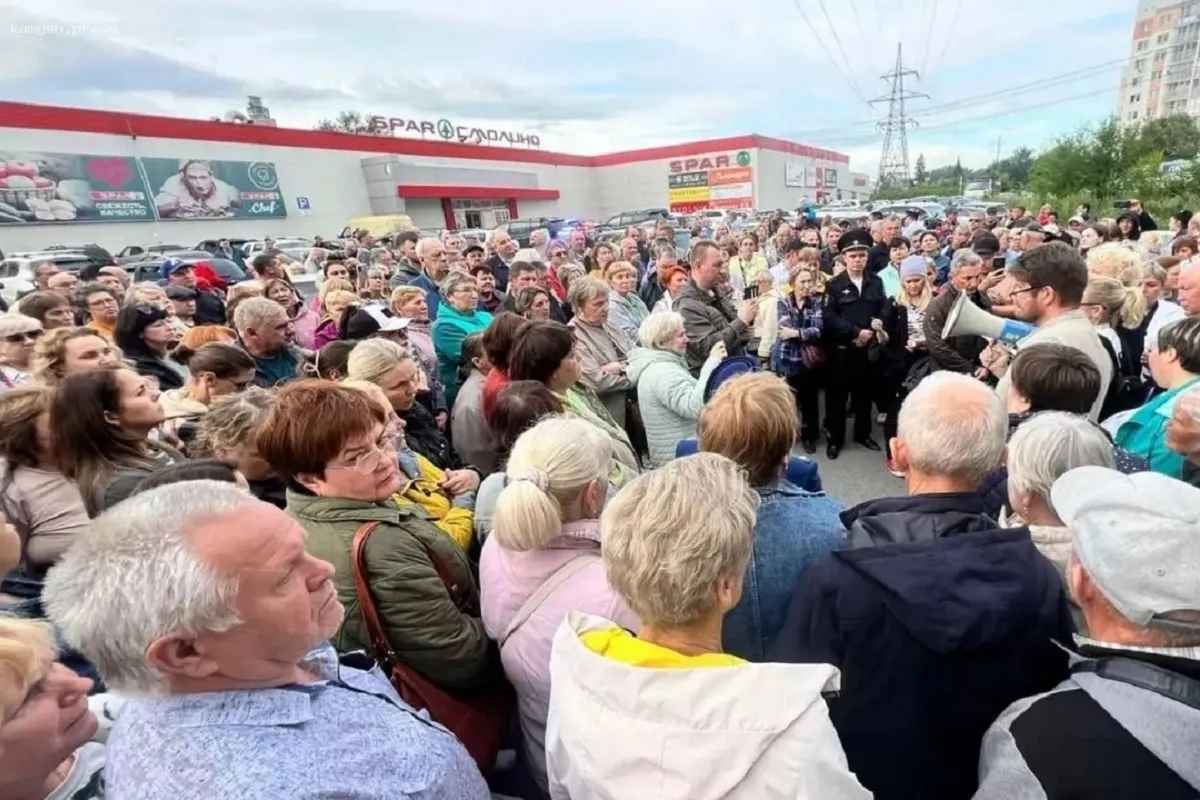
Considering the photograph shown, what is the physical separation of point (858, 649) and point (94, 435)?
2724 millimetres

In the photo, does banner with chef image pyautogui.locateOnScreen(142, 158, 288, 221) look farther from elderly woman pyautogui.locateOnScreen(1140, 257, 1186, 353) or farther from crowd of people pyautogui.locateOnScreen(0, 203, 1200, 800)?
elderly woman pyautogui.locateOnScreen(1140, 257, 1186, 353)

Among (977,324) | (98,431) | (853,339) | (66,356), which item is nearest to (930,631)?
(98,431)

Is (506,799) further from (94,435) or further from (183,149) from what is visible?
(183,149)

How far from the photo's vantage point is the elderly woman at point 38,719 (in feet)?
3.39

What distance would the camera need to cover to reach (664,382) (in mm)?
3588

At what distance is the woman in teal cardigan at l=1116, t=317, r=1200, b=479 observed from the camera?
236 centimetres

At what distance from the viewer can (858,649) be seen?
1.45 m

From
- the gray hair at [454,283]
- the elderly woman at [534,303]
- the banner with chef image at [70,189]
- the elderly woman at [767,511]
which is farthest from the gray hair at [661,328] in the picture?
the banner with chef image at [70,189]

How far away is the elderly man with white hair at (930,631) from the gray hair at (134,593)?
51.5 inches

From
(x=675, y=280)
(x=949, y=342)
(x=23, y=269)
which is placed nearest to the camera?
(x=949, y=342)

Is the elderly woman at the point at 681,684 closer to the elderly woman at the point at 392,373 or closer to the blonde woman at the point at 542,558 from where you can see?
the blonde woman at the point at 542,558

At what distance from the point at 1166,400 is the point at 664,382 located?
2211 millimetres

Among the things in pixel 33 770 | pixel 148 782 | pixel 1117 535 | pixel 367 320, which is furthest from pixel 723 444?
pixel 367 320

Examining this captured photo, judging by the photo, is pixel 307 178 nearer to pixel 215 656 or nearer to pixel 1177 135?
pixel 215 656
